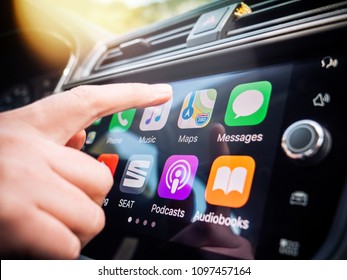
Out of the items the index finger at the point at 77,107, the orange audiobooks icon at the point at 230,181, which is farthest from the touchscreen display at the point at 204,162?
the index finger at the point at 77,107

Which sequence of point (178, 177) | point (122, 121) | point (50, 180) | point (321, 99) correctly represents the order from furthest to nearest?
1. point (122, 121)
2. point (178, 177)
3. point (321, 99)
4. point (50, 180)

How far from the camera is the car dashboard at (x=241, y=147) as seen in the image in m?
0.60

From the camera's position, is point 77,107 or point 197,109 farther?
point 197,109

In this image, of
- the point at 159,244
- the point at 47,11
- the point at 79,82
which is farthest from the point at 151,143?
the point at 47,11

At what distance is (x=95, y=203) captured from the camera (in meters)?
0.60

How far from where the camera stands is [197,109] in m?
0.83

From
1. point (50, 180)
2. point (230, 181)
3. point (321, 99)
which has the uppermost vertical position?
point (321, 99)

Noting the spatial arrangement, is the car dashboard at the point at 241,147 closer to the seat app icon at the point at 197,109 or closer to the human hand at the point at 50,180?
the seat app icon at the point at 197,109

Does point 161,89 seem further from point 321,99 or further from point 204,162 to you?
point 321,99

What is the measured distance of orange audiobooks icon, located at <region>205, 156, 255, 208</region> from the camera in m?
0.67

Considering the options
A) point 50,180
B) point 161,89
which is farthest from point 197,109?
point 50,180

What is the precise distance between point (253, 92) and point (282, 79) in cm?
6

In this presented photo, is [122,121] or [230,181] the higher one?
[122,121]

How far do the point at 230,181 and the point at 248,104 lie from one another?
172 millimetres
